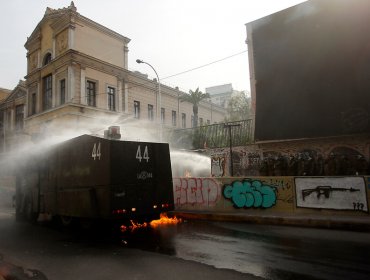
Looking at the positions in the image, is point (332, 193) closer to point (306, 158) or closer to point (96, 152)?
point (306, 158)

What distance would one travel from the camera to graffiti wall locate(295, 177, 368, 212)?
36.1 ft

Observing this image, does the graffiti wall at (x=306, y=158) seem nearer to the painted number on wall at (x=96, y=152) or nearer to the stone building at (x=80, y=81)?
the stone building at (x=80, y=81)

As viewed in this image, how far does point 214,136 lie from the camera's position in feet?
73.0

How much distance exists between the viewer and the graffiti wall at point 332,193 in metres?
11.0

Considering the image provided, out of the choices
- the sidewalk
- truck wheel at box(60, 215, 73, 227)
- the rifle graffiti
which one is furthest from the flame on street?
the rifle graffiti

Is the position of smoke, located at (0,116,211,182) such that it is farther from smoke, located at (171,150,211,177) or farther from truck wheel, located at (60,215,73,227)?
truck wheel, located at (60,215,73,227)

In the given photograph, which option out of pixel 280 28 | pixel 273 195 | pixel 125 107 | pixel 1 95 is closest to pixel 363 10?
pixel 280 28

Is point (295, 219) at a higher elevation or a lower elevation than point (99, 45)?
lower

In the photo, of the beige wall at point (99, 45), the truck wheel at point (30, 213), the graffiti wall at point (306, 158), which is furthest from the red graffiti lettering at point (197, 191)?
the beige wall at point (99, 45)

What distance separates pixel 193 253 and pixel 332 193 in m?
6.94

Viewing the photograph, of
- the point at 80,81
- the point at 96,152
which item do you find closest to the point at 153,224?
the point at 96,152

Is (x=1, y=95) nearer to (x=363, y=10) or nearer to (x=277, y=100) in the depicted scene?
(x=277, y=100)

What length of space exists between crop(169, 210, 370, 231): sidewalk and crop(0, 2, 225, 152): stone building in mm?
13723

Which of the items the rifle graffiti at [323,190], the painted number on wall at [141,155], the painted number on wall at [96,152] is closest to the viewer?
the painted number on wall at [96,152]
